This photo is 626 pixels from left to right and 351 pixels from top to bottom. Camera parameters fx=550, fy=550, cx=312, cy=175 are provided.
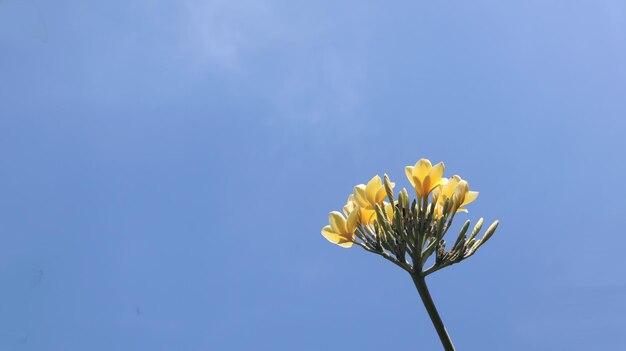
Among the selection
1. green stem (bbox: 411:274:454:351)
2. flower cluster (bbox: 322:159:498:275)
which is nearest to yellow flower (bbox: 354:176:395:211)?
flower cluster (bbox: 322:159:498:275)

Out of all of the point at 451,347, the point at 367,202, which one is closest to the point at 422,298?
the point at 451,347

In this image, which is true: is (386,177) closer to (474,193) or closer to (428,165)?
(428,165)

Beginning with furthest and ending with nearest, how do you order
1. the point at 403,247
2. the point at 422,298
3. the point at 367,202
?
the point at 367,202
the point at 403,247
the point at 422,298

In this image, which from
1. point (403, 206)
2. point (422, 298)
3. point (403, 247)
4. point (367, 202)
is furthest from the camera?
point (367, 202)

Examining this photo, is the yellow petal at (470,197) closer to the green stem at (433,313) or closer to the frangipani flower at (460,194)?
the frangipani flower at (460,194)

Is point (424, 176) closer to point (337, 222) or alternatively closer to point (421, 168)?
point (421, 168)

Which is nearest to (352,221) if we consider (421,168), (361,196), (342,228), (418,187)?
(342,228)

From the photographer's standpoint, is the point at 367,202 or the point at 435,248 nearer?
the point at 435,248
